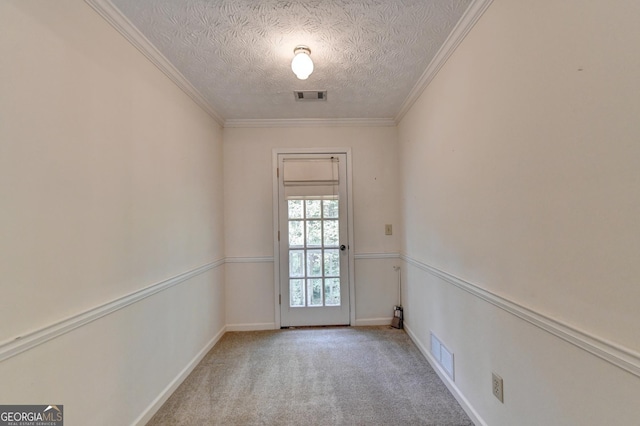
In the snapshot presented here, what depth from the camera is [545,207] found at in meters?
1.10

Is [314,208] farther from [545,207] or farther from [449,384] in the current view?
[545,207]

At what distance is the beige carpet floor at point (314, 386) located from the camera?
1.76 m

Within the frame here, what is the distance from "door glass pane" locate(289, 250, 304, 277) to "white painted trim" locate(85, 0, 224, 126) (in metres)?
1.84

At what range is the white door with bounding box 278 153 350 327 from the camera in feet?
10.6

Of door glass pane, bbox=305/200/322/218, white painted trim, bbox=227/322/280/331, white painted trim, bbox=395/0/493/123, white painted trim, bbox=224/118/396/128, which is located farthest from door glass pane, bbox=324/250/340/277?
→ white painted trim, bbox=395/0/493/123

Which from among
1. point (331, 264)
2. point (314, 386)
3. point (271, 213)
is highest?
point (271, 213)

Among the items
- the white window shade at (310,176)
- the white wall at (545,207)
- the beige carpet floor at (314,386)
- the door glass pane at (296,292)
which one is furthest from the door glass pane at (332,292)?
the white wall at (545,207)

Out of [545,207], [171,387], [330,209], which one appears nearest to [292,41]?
[545,207]

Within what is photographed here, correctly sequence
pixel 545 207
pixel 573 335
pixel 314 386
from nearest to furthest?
pixel 573 335
pixel 545 207
pixel 314 386

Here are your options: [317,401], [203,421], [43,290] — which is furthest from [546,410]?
[43,290]

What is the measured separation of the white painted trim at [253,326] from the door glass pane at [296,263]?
2.04 ft

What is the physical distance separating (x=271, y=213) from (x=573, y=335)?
2.73 metres

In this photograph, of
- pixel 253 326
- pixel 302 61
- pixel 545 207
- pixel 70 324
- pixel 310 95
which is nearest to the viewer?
pixel 545 207

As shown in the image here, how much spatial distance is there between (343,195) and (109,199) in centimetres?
227
